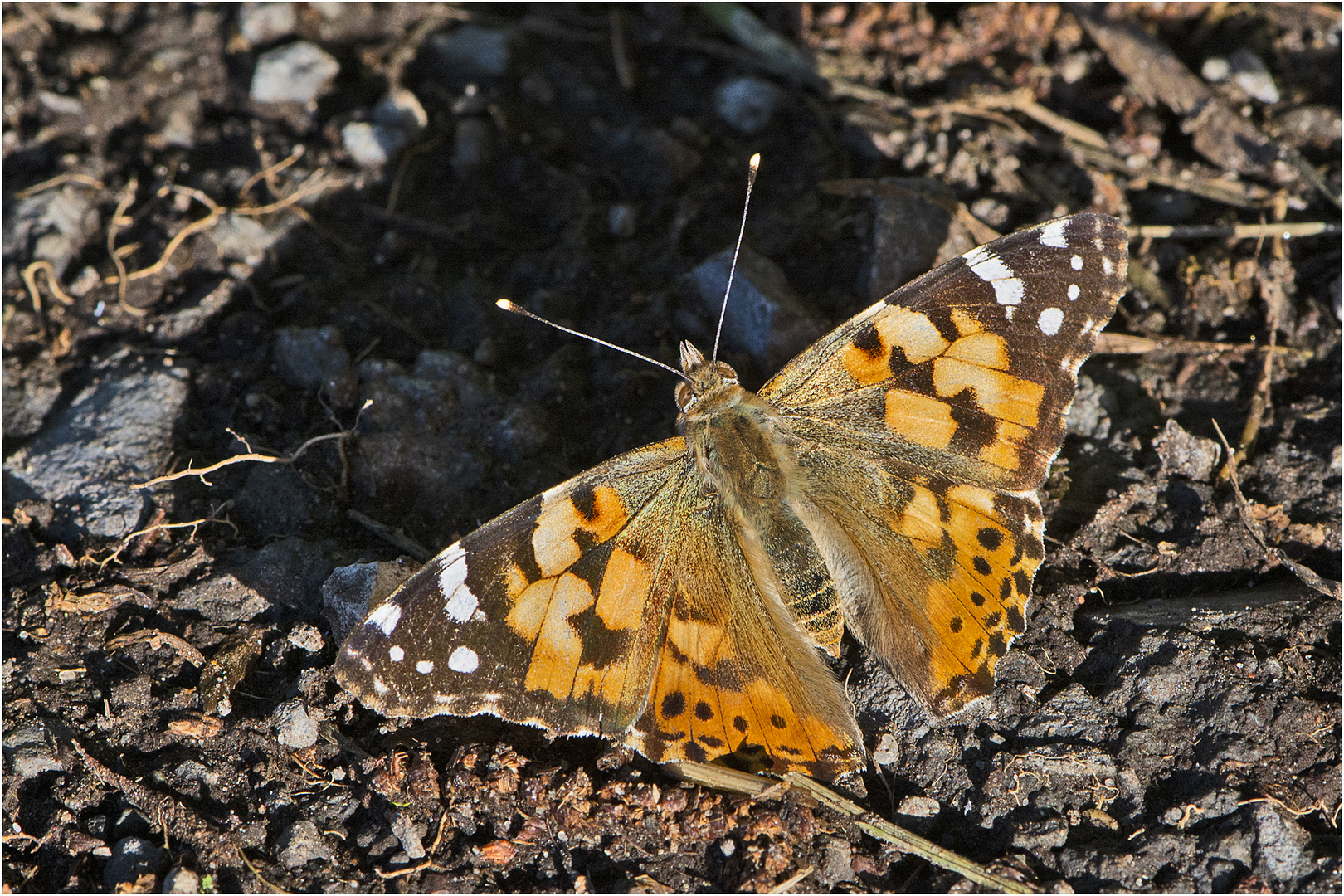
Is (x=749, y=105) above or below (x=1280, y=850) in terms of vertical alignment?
above

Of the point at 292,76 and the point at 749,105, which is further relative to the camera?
the point at 292,76

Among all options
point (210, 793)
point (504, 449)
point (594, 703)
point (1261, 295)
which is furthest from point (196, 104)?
point (1261, 295)

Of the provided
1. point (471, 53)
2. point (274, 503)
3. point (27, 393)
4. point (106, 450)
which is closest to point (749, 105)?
point (471, 53)

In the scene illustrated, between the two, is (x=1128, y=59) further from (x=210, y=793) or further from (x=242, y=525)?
(x=210, y=793)

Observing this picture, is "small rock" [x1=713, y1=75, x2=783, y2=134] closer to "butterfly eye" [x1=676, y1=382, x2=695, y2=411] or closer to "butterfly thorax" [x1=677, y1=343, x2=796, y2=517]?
"butterfly thorax" [x1=677, y1=343, x2=796, y2=517]

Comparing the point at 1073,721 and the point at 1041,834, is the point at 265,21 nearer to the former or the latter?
the point at 1073,721

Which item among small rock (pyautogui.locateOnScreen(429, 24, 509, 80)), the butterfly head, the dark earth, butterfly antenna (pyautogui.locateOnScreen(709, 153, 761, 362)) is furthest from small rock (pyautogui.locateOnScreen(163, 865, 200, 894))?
small rock (pyautogui.locateOnScreen(429, 24, 509, 80))

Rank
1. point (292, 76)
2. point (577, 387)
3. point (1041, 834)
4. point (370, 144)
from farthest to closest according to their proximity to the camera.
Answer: point (292, 76) → point (370, 144) → point (577, 387) → point (1041, 834)
